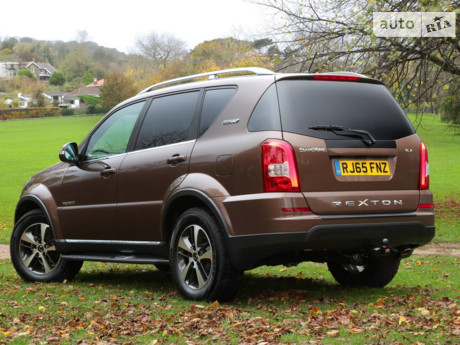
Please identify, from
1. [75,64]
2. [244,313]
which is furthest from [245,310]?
[75,64]

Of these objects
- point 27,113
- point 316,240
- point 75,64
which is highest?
point 75,64

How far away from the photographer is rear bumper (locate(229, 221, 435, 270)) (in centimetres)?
554

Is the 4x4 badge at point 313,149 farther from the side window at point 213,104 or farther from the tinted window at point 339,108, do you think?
the side window at point 213,104

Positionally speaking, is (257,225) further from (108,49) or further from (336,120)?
(108,49)

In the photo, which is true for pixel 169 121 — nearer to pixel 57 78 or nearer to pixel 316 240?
pixel 316 240

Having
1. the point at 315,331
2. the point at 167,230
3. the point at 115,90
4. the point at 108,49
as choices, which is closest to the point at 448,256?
the point at 167,230

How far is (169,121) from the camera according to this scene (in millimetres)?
6812

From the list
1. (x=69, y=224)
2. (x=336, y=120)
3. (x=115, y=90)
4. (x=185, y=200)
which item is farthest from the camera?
(x=115, y=90)

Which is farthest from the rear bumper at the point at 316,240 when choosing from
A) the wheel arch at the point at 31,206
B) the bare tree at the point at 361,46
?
the bare tree at the point at 361,46

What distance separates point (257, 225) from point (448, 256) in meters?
6.72

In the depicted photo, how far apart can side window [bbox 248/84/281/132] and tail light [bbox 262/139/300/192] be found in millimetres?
214

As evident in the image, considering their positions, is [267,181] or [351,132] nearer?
[267,181]

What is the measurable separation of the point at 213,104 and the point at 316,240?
1.63m

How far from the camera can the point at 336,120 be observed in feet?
19.3
